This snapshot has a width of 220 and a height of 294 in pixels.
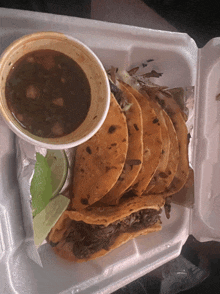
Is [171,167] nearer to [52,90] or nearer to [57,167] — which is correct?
[57,167]

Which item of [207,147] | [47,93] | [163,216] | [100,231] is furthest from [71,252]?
[207,147]

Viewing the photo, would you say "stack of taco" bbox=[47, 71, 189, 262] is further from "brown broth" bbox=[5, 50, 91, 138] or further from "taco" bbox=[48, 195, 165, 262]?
"brown broth" bbox=[5, 50, 91, 138]

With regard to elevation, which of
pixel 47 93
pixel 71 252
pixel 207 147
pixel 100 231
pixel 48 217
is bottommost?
pixel 71 252

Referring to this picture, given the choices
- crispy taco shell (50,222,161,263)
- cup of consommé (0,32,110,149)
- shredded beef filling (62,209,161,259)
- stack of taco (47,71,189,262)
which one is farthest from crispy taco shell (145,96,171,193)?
cup of consommé (0,32,110,149)

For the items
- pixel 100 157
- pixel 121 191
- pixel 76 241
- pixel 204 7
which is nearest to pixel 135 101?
pixel 100 157

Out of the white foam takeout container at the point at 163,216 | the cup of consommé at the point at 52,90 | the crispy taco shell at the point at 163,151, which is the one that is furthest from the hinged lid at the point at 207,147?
the cup of consommé at the point at 52,90

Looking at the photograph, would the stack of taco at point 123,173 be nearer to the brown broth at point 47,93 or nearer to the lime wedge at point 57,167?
the lime wedge at point 57,167
